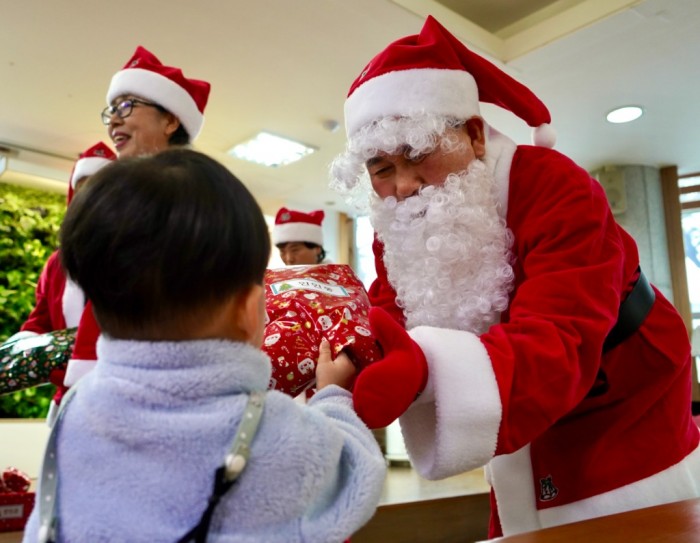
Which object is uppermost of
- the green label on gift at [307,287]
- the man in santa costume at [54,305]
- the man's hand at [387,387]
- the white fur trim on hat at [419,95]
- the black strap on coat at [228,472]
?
the white fur trim on hat at [419,95]

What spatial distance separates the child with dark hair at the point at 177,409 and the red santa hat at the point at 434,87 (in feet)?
1.72

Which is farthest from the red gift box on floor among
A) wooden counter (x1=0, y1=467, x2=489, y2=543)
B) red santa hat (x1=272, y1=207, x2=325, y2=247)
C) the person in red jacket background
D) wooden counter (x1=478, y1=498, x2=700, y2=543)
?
red santa hat (x1=272, y1=207, x2=325, y2=247)

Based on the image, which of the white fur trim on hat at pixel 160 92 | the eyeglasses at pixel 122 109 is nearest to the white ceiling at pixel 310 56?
the white fur trim on hat at pixel 160 92

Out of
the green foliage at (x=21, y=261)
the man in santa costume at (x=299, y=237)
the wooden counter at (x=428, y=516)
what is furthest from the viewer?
the green foliage at (x=21, y=261)

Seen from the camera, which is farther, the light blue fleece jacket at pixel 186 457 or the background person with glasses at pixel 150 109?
the background person with glasses at pixel 150 109

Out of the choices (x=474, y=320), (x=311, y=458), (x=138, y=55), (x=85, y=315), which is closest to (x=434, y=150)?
(x=474, y=320)

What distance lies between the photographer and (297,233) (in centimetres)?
357

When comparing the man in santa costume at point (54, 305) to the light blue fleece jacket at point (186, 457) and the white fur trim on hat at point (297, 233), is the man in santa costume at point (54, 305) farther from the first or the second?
the white fur trim on hat at point (297, 233)

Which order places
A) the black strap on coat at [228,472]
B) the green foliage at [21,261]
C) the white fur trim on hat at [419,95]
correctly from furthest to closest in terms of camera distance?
the green foliage at [21,261], the white fur trim on hat at [419,95], the black strap on coat at [228,472]

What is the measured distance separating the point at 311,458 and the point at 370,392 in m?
0.11

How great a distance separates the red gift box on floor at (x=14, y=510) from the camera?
164 centimetres

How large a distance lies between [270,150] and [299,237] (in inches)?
50.2

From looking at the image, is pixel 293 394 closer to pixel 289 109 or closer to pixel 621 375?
pixel 621 375

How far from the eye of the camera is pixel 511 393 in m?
0.67
